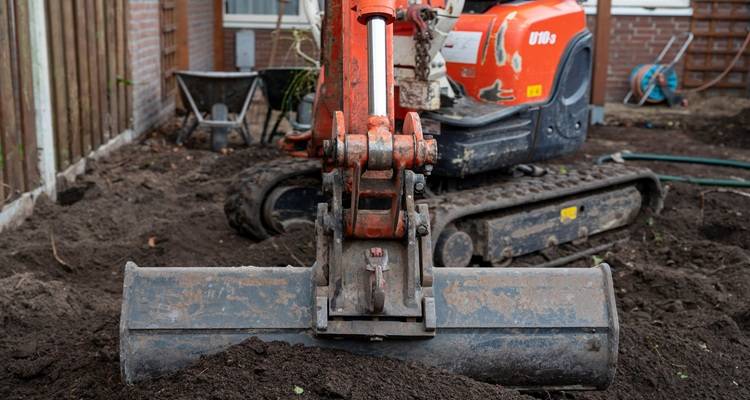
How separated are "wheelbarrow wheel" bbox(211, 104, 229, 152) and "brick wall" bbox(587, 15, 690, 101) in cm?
690

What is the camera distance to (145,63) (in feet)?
33.0

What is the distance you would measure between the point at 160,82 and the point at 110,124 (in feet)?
7.55

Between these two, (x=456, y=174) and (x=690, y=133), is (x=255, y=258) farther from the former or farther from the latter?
(x=690, y=133)

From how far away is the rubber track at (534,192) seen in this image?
17.6ft

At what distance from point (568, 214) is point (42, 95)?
3834 mm

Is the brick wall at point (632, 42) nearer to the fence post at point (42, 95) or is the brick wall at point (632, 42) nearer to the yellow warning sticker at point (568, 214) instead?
the yellow warning sticker at point (568, 214)

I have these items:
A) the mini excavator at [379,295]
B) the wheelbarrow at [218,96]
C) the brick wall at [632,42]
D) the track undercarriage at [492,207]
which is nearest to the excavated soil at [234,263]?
the mini excavator at [379,295]

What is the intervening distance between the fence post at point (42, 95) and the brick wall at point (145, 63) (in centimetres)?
242

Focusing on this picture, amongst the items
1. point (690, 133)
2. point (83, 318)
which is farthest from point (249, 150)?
point (690, 133)

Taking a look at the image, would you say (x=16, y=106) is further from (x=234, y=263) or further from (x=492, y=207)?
(x=492, y=207)

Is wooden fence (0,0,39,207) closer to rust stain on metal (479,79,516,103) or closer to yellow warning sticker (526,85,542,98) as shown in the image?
rust stain on metal (479,79,516,103)

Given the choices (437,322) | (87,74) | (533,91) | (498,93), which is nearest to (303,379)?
(437,322)

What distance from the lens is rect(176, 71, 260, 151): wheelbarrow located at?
9.50 m

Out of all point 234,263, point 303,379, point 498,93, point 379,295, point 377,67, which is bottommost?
point 234,263
